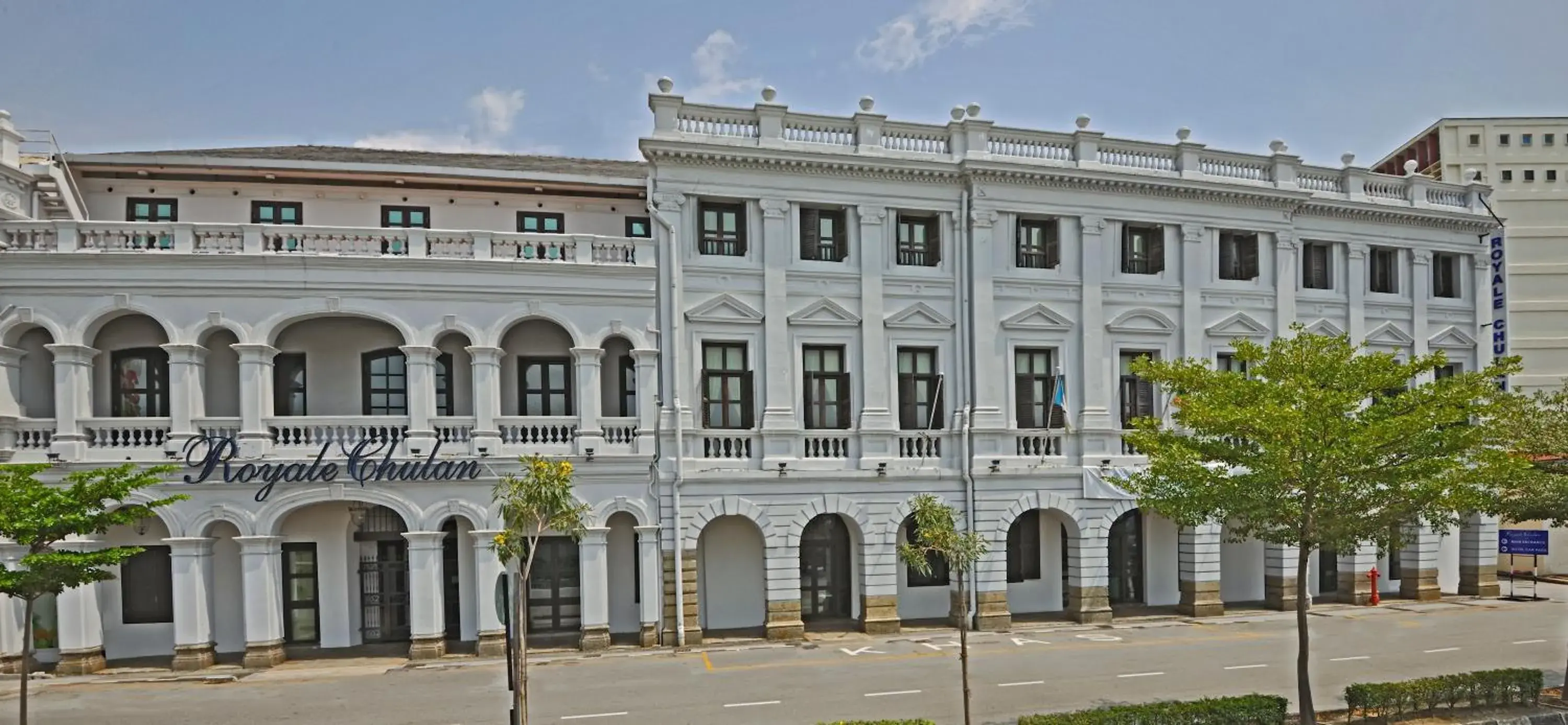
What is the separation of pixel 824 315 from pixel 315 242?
12.6m

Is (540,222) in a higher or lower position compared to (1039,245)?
higher

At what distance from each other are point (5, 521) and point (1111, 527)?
25.3 m

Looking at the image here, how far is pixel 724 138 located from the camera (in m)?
24.3

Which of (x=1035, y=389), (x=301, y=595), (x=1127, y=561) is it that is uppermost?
(x=1035, y=389)

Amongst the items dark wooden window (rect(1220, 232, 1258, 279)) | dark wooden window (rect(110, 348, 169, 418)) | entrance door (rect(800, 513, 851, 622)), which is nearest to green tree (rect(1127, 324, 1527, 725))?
entrance door (rect(800, 513, 851, 622))

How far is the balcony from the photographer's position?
2136cm

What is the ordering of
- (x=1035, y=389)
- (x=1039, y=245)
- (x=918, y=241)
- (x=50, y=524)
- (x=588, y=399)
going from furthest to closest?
(x=1039, y=245) < (x=1035, y=389) < (x=918, y=241) < (x=588, y=399) < (x=50, y=524)

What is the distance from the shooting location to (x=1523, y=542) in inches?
1217

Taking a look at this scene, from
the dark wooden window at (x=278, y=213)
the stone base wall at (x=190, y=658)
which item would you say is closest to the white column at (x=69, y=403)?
the stone base wall at (x=190, y=658)

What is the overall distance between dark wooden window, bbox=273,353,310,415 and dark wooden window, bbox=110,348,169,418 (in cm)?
234

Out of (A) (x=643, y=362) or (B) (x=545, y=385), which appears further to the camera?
(B) (x=545, y=385)

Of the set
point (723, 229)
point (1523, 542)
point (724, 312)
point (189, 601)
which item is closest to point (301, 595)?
point (189, 601)

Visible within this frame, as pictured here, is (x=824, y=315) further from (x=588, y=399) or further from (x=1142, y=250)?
(x=1142, y=250)

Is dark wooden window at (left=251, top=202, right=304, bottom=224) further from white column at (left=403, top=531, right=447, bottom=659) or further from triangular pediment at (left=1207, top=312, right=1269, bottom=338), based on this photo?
triangular pediment at (left=1207, top=312, right=1269, bottom=338)
